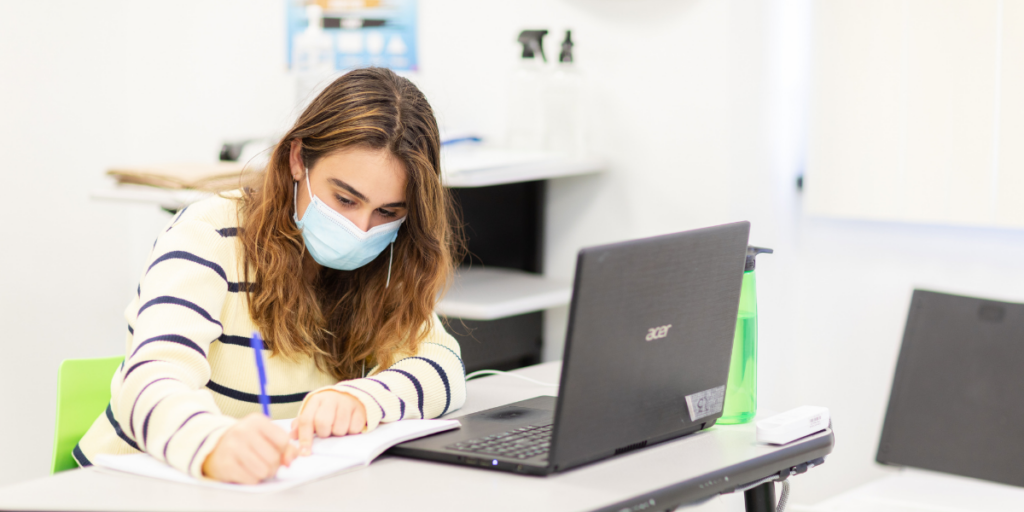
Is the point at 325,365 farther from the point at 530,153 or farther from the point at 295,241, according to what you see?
the point at 530,153

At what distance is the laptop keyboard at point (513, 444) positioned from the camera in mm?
1012

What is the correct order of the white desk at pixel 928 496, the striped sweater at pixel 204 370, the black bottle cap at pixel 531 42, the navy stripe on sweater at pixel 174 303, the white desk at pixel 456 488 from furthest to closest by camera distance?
the black bottle cap at pixel 531 42
the white desk at pixel 928 496
the navy stripe on sweater at pixel 174 303
the striped sweater at pixel 204 370
the white desk at pixel 456 488

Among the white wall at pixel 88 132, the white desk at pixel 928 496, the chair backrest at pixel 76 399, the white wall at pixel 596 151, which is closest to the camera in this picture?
the chair backrest at pixel 76 399

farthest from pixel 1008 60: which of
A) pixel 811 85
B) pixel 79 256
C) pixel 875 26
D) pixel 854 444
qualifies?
pixel 79 256

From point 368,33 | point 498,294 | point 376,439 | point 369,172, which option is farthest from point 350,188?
point 368,33

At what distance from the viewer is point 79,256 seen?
2.64 m

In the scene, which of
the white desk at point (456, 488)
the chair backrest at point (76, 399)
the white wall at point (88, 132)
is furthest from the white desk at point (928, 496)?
the white wall at point (88, 132)

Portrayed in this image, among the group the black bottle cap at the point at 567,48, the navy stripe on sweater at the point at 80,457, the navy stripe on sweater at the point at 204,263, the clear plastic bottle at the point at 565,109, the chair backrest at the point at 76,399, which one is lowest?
the navy stripe on sweater at the point at 80,457

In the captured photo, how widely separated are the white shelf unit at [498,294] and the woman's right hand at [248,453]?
0.91 metres

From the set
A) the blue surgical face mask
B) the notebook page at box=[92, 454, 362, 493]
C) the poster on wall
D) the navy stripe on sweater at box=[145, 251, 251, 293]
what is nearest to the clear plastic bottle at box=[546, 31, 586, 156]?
the poster on wall

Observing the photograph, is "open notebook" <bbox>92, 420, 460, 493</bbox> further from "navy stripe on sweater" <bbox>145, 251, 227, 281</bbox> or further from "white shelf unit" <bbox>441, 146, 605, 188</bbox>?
"white shelf unit" <bbox>441, 146, 605, 188</bbox>

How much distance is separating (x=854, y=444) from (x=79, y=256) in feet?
6.63

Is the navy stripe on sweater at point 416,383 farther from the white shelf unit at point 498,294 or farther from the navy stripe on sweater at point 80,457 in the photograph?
the white shelf unit at point 498,294

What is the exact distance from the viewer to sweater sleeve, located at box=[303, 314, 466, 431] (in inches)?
44.8
